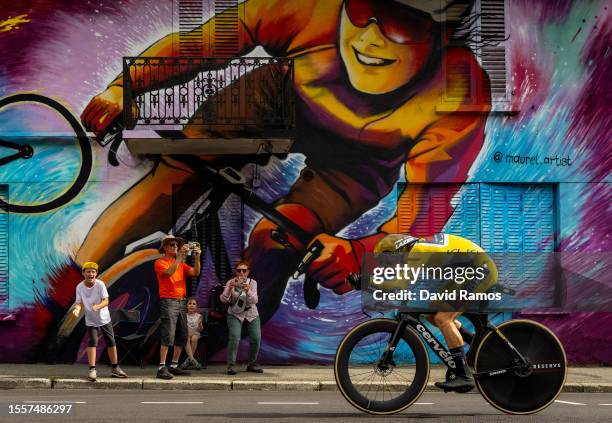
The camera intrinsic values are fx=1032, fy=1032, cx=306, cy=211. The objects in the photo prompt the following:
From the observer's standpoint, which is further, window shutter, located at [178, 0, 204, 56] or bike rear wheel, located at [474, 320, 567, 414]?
window shutter, located at [178, 0, 204, 56]

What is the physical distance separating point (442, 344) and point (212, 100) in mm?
8000

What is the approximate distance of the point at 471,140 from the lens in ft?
54.8

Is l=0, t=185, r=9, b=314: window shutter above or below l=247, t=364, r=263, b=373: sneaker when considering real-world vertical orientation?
above

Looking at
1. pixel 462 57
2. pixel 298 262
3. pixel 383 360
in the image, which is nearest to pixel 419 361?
pixel 383 360

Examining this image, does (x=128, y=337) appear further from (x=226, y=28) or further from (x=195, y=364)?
(x=226, y=28)

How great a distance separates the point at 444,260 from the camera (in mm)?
8992

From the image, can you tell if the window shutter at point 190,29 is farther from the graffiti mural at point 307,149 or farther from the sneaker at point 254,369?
the sneaker at point 254,369

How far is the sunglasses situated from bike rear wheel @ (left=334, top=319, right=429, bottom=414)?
8778 mm

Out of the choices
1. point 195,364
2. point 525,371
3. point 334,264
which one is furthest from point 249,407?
point 334,264

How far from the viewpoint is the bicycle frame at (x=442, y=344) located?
8883 mm

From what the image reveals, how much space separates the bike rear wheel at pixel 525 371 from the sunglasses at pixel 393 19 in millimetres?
8680

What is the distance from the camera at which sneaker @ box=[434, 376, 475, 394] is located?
29.0ft

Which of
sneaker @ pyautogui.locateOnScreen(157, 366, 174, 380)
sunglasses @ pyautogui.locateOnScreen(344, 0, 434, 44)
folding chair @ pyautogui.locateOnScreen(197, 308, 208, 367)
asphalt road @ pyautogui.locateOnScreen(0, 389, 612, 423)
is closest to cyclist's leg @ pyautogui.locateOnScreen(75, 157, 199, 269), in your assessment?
folding chair @ pyautogui.locateOnScreen(197, 308, 208, 367)

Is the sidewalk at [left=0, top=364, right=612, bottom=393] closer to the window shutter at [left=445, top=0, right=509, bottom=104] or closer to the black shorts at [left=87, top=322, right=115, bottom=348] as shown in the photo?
the black shorts at [left=87, top=322, right=115, bottom=348]
